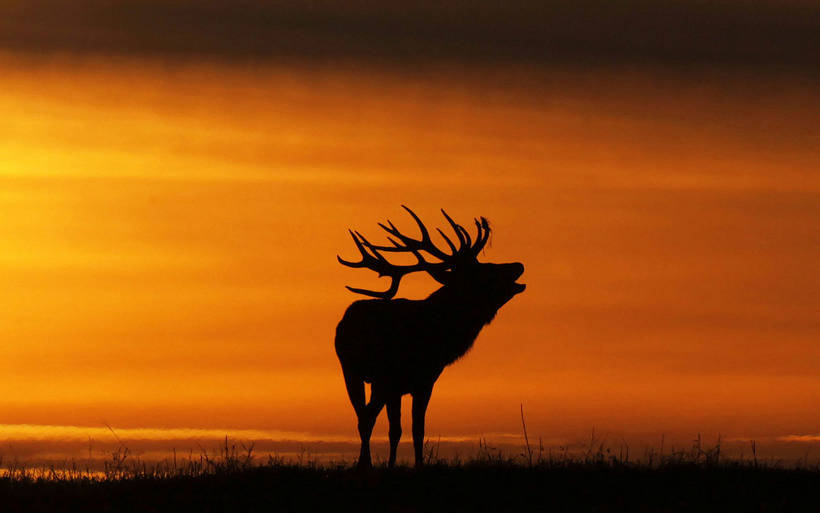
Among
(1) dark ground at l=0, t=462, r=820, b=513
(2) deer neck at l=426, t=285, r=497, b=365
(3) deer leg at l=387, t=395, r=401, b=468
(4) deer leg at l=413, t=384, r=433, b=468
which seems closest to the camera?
(1) dark ground at l=0, t=462, r=820, b=513

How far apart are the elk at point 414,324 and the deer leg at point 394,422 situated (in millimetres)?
13

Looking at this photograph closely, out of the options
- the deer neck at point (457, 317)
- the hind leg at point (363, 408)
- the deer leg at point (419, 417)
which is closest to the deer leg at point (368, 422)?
the hind leg at point (363, 408)

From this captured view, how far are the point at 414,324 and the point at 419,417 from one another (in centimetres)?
143

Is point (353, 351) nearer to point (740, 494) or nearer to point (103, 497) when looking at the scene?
point (103, 497)

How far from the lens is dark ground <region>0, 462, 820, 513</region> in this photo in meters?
17.0

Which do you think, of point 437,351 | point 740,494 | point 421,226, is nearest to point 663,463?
point 740,494

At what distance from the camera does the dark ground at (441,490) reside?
55.8 ft

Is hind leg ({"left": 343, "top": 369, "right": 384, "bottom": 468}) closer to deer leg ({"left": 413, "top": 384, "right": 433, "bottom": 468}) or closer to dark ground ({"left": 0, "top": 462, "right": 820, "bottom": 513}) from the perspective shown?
deer leg ({"left": 413, "top": 384, "right": 433, "bottom": 468})

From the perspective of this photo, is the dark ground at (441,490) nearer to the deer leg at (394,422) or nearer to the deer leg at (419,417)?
the deer leg at (394,422)

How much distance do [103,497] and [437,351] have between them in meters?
5.27

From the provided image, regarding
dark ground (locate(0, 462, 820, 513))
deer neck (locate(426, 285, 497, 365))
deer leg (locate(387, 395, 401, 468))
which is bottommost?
dark ground (locate(0, 462, 820, 513))

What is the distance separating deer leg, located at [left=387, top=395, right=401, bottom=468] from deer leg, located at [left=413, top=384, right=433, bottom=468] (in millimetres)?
220

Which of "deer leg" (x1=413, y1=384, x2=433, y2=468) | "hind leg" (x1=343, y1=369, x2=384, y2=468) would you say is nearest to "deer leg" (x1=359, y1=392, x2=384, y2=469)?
"hind leg" (x1=343, y1=369, x2=384, y2=468)

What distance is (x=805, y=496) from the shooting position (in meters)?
17.6
